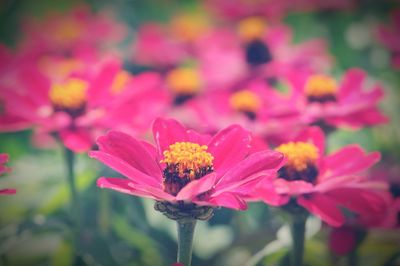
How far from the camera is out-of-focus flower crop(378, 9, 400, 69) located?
2.41 ft

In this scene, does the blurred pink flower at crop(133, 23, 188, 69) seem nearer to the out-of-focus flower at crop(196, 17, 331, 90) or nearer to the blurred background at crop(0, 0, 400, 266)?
the out-of-focus flower at crop(196, 17, 331, 90)

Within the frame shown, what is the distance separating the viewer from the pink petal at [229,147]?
408mm

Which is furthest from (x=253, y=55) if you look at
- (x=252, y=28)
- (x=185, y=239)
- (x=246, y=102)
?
(x=185, y=239)

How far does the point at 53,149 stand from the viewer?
593 mm

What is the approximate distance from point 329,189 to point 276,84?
0.97ft

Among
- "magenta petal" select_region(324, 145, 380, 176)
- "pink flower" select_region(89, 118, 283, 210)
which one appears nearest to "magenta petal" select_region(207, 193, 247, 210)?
"pink flower" select_region(89, 118, 283, 210)


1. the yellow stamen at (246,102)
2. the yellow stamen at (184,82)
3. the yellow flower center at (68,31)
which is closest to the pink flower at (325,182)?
the yellow stamen at (246,102)

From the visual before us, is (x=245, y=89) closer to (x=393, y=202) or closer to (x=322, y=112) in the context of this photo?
(x=322, y=112)

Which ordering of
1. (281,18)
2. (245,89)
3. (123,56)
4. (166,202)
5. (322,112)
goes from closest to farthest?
1. (166,202)
2. (322,112)
3. (245,89)
4. (123,56)
5. (281,18)

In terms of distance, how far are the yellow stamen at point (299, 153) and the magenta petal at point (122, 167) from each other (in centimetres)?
11

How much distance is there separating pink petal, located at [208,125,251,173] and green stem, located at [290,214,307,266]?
0.06m

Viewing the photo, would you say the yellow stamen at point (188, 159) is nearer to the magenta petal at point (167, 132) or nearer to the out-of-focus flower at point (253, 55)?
the magenta petal at point (167, 132)

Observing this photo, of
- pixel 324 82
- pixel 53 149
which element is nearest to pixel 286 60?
pixel 324 82

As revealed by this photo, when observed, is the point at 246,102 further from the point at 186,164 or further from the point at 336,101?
the point at 186,164
